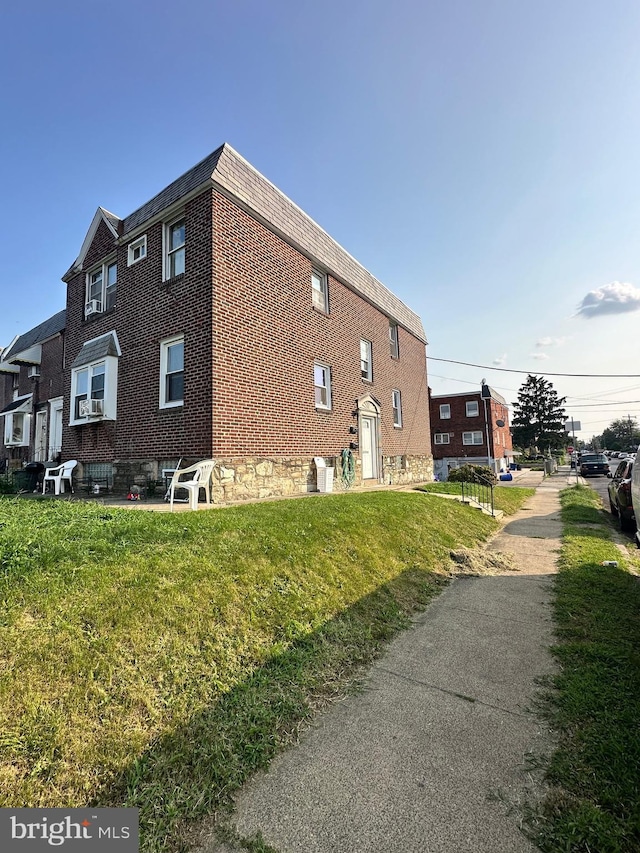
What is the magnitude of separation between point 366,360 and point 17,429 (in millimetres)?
16219

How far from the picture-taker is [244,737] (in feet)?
8.39

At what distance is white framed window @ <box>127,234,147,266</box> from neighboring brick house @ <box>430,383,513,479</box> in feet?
96.8

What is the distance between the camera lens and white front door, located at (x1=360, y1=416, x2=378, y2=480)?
15282 mm

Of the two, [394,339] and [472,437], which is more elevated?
[394,339]

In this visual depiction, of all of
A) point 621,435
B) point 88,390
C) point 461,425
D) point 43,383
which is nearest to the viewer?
point 88,390

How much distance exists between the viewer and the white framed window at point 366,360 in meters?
16.0

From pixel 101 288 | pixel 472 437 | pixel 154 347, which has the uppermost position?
pixel 101 288

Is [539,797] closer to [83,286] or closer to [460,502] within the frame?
[460,502]

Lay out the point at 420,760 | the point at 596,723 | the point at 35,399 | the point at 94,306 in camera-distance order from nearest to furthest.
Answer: the point at 420,760 < the point at 596,723 < the point at 94,306 < the point at 35,399

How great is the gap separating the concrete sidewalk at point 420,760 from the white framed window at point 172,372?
7772mm

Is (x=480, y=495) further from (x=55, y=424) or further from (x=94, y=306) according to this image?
(x=55, y=424)

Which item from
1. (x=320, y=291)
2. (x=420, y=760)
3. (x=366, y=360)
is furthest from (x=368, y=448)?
(x=420, y=760)

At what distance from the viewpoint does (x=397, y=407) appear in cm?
1862

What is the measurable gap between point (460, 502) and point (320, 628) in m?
8.71
